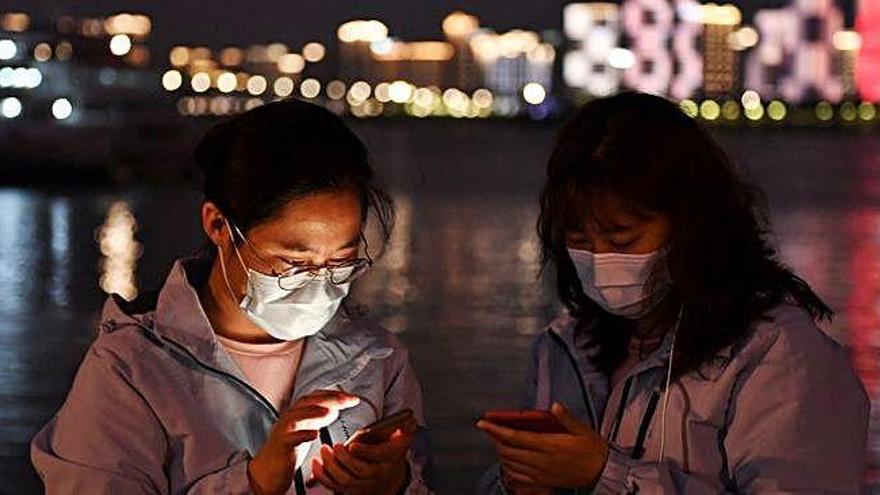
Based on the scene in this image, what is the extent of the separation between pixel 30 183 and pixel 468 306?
28.4 meters

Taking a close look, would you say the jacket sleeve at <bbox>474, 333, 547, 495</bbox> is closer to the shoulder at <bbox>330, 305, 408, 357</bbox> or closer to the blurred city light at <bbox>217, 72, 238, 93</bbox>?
the shoulder at <bbox>330, 305, 408, 357</bbox>

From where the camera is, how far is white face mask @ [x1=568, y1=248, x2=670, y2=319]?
277 cm

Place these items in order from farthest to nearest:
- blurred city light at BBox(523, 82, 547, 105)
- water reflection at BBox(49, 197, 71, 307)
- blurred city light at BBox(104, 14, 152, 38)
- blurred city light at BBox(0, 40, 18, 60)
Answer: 1. blurred city light at BBox(523, 82, 547, 105)
2. blurred city light at BBox(104, 14, 152, 38)
3. blurred city light at BBox(0, 40, 18, 60)
4. water reflection at BBox(49, 197, 71, 307)

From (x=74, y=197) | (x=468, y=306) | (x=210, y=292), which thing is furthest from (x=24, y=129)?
(x=210, y=292)

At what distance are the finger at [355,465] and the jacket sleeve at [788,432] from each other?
12.4 inches

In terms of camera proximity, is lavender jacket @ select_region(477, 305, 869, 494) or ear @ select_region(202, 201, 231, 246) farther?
ear @ select_region(202, 201, 231, 246)

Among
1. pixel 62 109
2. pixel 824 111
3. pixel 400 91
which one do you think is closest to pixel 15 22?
pixel 62 109

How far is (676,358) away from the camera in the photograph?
2.74m

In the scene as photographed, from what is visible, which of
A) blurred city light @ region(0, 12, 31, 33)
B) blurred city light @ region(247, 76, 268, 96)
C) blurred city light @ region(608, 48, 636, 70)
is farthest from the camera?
blurred city light @ region(608, 48, 636, 70)

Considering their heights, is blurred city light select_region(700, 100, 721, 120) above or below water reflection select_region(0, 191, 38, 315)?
below

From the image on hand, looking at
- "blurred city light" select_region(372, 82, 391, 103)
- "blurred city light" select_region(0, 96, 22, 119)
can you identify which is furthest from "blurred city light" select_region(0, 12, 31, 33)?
"blurred city light" select_region(372, 82, 391, 103)

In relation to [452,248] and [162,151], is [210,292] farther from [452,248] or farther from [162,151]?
[162,151]

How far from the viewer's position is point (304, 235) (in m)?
2.69

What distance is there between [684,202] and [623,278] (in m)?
0.14
